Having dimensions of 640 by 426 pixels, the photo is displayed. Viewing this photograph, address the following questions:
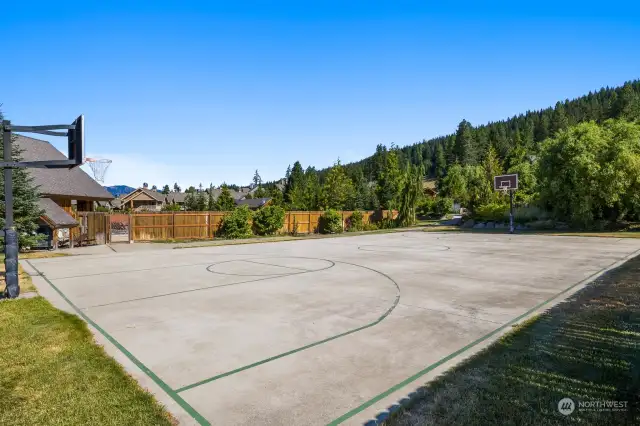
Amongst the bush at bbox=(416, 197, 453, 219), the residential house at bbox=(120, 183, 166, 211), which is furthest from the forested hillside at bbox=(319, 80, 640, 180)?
the residential house at bbox=(120, 183, 166, 211)

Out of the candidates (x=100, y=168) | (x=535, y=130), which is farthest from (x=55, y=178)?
(x=535, y=130)

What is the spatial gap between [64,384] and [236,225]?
2079 cm

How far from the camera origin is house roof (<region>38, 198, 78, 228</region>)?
17359 millimetres

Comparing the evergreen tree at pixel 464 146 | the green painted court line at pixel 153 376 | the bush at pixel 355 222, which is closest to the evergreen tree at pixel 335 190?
the bush at pixel 355 222

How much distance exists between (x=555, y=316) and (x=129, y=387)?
17.7 ft

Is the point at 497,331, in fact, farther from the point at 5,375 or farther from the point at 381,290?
the point at 5,375

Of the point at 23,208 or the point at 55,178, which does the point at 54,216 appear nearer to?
the point at 23,208

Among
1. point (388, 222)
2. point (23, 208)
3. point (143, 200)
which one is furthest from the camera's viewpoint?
point (143, 200)

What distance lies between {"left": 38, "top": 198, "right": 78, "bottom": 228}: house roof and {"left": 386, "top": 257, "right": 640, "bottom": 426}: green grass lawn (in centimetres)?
1886

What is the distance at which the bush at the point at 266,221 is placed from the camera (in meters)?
25.4

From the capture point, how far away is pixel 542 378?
3.40m

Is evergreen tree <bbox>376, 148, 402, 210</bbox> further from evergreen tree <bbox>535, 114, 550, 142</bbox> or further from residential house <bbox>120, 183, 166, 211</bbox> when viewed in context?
evergreen tree <bbox>535, 114, 550, 142</bbox>

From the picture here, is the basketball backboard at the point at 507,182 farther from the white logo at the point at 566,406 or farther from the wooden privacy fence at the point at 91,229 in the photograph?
the white logo at the point at 566,406

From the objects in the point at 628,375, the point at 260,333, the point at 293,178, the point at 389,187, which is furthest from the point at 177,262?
the point at 293,178
